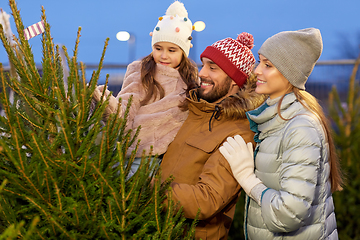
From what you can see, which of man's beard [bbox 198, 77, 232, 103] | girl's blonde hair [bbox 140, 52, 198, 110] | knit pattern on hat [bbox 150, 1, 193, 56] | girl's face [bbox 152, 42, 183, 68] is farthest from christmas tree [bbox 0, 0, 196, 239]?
knit pattern on hat [bbox 150, 1, 193, 56]

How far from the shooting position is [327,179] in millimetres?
2131

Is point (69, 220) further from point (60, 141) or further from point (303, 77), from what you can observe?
point (303, 77)

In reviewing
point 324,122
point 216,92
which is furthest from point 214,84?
point 324,122

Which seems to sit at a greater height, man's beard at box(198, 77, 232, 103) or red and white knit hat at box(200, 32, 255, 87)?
red and white knit hat at box(200, 32, 255, 87)

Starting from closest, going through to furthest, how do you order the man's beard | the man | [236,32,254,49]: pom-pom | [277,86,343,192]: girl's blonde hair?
[277,86,343,192]: girl's blonde hair, the man, the man's beard, [236,32,254,49]: pom-pom

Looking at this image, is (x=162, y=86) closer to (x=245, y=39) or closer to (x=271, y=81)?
(x=245, y=39)

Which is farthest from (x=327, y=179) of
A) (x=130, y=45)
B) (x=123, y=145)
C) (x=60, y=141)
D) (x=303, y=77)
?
(x=130, y=45)

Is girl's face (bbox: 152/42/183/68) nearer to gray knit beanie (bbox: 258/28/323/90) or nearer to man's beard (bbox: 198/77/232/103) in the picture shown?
man's beard (bbox: 198/77/232/103)

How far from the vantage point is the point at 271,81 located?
2.20 m

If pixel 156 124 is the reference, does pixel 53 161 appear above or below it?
above

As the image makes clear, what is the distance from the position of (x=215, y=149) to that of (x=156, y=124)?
60 centimetres

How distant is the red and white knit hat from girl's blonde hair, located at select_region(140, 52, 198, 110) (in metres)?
0.30

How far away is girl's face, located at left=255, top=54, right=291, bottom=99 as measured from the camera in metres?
2.19

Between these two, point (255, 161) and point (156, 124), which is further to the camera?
point (156, 124)
